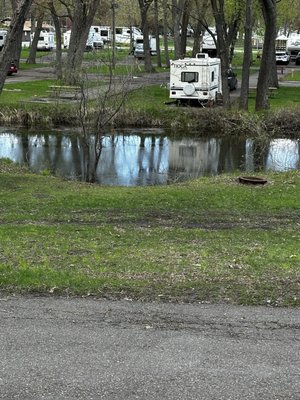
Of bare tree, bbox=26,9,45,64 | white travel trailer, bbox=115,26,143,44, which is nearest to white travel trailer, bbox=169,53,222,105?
bare tree, bbox=26,9,45,64

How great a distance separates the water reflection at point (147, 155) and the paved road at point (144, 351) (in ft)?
46.0

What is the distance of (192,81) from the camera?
114 ft

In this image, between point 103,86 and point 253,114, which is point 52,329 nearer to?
point 103,86

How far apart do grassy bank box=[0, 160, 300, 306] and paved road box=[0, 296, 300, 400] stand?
15.9 inches

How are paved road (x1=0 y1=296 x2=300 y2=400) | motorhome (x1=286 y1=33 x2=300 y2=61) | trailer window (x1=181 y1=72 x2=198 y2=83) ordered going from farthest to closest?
motorhome (x1=286 y1=33 x2=300 y2=61) < trailer window (x1=181 y1=72 x2=198 y2=83) < paved road (x1=0 y1=296 x2=300 y2=400)

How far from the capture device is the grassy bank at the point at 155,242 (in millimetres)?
6742

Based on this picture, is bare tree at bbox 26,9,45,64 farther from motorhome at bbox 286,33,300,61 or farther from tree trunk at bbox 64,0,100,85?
motorhome at bbox 286,33,300,61

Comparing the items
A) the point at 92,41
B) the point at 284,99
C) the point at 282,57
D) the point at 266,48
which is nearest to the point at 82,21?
the point at 92,41

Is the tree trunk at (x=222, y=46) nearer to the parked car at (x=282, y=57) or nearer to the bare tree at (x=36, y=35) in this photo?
the bare tree at (x=36, y=35)

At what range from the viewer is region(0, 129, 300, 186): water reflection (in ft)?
72.0

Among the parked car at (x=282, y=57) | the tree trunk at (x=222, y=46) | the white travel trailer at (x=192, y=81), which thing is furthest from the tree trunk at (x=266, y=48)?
the parked car at (x=282, y=57)

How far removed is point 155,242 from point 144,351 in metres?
4.21

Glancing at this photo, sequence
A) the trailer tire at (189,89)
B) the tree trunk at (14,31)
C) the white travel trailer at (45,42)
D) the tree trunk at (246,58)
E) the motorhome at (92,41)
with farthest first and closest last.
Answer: the white travel trailer at (45,42), the trailer tire at (189,89), the motorhome at (92,41), the tree trunk at (246,58), the tree trunk at (14,31)

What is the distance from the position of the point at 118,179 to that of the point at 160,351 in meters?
15.7
